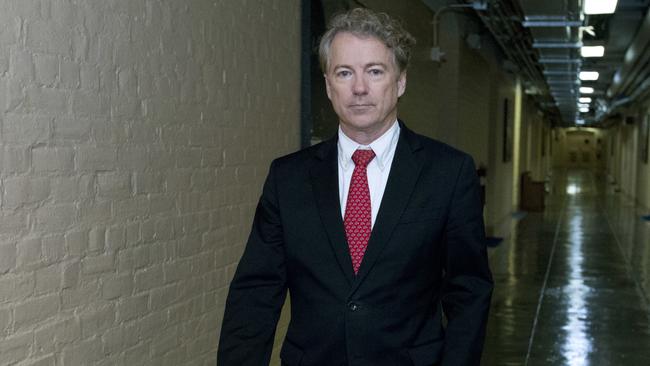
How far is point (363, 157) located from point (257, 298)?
401 millimetres

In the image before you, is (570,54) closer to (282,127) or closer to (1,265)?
(282,127)

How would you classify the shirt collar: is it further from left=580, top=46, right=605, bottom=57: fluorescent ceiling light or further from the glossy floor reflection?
left=580, top=46, right=605, bottom=57: fluorescent ceiling light

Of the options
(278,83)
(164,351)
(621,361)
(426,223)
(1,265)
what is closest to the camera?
(426,223)

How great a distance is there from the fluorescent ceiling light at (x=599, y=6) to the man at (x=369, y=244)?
5.35m

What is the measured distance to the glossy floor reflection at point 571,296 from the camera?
519 centimetres

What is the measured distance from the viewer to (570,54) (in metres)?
9.93

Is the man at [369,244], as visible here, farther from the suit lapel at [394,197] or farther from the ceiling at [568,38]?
the ceiling at [568,38]

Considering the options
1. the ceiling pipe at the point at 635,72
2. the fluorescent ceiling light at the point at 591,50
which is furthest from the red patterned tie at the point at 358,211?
the fluorescent ceiling light at the point at 591,50

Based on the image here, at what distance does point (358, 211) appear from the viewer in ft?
5.65

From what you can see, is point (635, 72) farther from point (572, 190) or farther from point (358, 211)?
point (572, 190)

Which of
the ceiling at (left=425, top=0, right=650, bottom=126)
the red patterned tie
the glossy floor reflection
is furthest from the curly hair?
the ceiling at (left=425, top=0, right=650, bottom=126)

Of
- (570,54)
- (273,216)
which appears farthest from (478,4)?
(273,216)

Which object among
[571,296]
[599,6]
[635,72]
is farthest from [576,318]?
[635,72]

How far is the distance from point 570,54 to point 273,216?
891 cm
